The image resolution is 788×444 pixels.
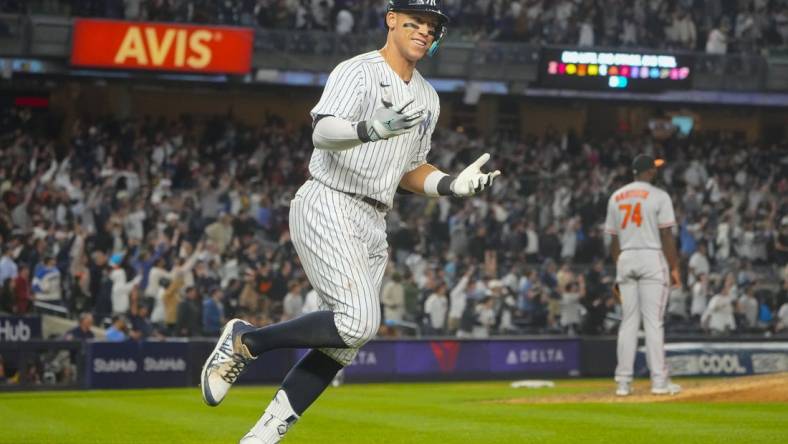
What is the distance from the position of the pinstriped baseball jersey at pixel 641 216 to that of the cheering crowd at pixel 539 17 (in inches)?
646

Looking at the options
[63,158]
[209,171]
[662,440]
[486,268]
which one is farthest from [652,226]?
[63,158]

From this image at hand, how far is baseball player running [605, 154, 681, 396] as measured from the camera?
12070 mm

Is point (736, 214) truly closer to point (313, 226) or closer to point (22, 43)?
point (22, 43)

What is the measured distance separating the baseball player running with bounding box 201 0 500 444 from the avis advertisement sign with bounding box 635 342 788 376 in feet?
44.4

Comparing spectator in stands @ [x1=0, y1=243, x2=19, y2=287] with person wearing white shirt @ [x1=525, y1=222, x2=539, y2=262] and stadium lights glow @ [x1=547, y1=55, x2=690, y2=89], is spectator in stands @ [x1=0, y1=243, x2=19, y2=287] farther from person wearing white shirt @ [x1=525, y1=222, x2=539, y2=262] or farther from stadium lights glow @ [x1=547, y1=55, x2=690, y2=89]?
stadium lights glow @ [x1=547, y1=55, x2=690, y2=89]

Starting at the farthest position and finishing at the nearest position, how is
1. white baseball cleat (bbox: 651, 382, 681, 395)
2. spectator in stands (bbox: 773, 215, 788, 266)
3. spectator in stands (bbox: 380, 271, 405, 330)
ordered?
spectator in stands (bbox: 773, 215, 788, 266) → spectator in stands (bbox: 380, 271, 405, 330) → white baseball cleat (bbox: 651, 382, 681, 395)

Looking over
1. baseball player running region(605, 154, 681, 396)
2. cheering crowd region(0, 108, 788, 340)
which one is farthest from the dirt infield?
cheering crowd region(0, 108, 788, 340)

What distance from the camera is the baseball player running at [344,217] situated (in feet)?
19.5

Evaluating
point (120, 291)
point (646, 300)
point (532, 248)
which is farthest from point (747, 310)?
point (646, 300)

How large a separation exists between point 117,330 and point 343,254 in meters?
12.6

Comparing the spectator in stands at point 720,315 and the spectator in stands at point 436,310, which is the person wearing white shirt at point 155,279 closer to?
the spectator in stands at point 436,310

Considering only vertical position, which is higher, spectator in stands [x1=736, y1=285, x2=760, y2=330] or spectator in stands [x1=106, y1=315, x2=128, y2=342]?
spectator in stands [x1=736, y1=285, x2=760, y2=330]

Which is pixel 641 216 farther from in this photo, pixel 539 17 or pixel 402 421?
pixel 539 17

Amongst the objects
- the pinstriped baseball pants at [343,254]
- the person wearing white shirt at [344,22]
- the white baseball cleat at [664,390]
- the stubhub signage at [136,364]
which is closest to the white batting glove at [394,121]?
the pinstriped baseball pants at [343,254]
